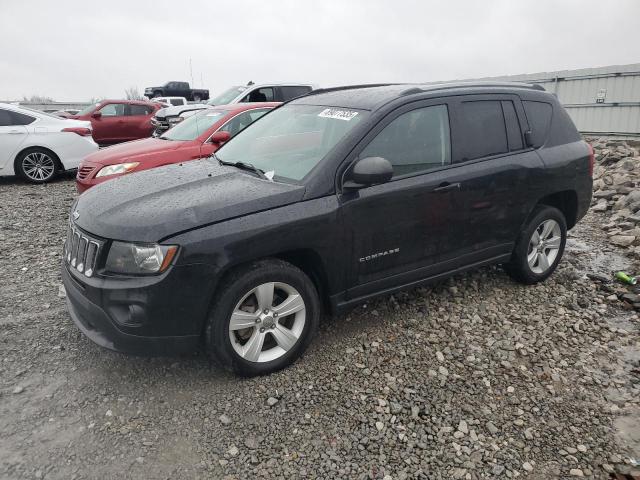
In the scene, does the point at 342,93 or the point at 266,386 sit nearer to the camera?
the point at 266,386

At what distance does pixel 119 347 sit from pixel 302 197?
1.42 meters

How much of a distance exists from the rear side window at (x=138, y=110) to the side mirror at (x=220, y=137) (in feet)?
32.4

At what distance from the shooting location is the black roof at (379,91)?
3.61m

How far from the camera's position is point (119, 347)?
286 cm

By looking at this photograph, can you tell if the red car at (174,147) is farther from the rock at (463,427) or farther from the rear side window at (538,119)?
the rock at (463,427)

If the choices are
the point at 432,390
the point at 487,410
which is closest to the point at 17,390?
the point at 432,390

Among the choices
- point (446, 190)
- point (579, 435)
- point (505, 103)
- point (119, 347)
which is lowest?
point (579, 435)

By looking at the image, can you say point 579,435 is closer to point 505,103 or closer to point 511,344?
point 511,344

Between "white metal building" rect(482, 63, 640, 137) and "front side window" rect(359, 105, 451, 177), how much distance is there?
11.0 meters

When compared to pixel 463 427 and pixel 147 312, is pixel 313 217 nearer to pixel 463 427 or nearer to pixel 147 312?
pixel 147 312

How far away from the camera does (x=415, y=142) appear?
360 cm

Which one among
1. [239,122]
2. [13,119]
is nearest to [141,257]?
[239,122]

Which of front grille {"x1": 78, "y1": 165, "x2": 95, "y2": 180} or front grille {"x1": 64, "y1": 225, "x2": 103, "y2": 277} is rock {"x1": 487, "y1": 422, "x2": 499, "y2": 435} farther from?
front grille {"x1": 78, "y1": 165, "x2": 95, "y2": 180}

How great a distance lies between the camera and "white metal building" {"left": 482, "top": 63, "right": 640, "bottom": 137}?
42.1 feet
